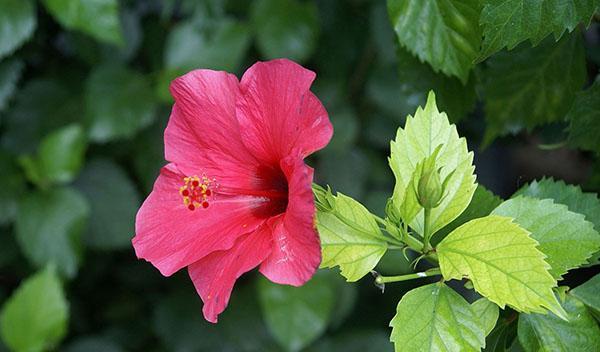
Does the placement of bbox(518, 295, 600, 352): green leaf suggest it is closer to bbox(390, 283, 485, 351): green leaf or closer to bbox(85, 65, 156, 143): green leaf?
bbox(390, 283, 485, 351): green leaf

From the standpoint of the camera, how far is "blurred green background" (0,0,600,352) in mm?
1476

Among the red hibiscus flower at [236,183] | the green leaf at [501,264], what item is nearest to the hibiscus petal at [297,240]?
the red hibiscus flower at [236,183]

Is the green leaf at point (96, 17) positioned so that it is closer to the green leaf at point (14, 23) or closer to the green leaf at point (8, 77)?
the green leaf at point (14, 23)

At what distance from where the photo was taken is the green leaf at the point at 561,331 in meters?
0.64

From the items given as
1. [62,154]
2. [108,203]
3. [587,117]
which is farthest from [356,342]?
[587,117]

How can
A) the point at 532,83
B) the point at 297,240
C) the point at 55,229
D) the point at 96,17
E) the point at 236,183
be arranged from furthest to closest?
the point at 55,229 → the point at 96,17 → the point at 532,83 → the point at 236,183 → the point at 297,240

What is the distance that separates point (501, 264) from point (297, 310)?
3.06ft

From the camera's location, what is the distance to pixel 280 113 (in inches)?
24.8

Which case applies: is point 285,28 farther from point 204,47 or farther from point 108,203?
point 108,203

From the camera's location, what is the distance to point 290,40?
154cm

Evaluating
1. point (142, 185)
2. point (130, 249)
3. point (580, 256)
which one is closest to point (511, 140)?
point (580, 256)

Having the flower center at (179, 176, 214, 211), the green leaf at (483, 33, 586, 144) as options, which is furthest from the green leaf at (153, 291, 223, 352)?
the flower center at (179, 176, 214, 211)

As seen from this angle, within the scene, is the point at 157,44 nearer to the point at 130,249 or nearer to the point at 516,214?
the point at 130,249

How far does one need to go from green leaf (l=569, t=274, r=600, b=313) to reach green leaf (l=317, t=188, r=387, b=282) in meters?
0.17
